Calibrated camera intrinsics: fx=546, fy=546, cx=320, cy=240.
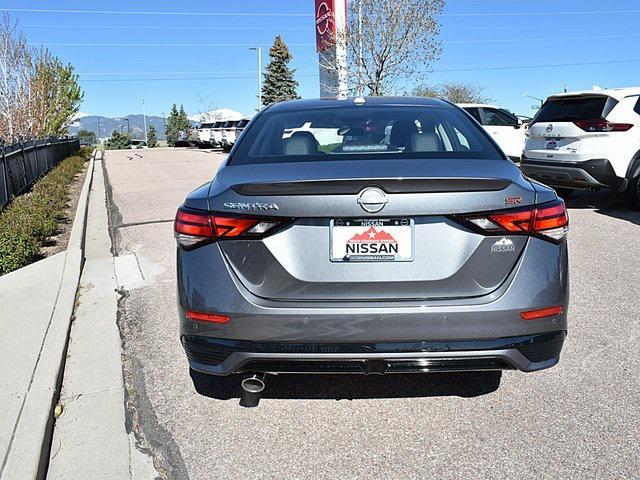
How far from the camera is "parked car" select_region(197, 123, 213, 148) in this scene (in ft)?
122

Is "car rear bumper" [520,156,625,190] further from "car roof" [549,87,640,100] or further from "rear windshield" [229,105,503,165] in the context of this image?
"rear windshield" [229,105,503,165]

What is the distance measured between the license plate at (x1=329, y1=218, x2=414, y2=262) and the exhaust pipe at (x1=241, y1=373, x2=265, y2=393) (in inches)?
30.0

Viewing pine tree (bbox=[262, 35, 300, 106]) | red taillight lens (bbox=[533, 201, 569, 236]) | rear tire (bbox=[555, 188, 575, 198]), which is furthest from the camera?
pine tree (bbox=[262, 35, 300, 106])

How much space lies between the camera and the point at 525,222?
2.39 m

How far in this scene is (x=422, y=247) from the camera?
235cm

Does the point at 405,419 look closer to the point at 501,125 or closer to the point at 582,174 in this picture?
the point at 582,174

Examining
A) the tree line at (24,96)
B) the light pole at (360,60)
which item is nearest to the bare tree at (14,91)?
the tree line at (24,96)

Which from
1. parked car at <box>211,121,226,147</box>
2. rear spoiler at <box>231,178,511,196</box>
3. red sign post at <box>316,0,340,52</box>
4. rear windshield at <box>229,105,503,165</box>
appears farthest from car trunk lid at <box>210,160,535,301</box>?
parked car at <box>211,121,226,147</box>

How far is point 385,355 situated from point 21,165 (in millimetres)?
11800

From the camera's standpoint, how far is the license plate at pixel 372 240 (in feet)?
7.63

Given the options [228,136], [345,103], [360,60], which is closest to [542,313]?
[345,103]

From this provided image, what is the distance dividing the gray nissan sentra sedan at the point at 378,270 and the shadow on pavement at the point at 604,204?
639 centimetres

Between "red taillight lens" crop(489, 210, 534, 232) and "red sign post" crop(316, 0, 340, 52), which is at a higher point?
"red sign post" crop(316, 0, 340, 52)

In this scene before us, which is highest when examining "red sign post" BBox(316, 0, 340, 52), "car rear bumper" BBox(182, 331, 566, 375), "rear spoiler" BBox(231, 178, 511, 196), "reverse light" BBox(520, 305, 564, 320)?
"red sign post" BBox(316, 0, 340, 52)
